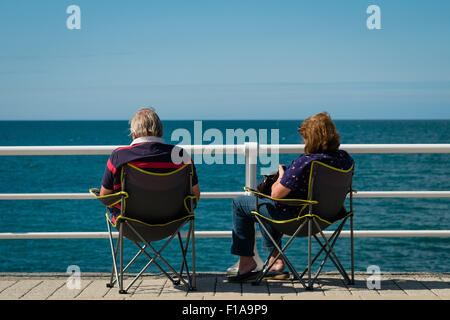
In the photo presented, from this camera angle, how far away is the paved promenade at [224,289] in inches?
156

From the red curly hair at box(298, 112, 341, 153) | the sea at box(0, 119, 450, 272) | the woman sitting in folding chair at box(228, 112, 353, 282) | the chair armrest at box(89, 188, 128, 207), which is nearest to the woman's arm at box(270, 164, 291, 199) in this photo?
the woman sitting in folding chair at box(228, 112, 353, 282)

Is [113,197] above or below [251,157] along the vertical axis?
below

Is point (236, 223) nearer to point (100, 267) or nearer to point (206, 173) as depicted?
point (100, 267)

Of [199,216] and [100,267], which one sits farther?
[199,216]

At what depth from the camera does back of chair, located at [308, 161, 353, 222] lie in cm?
388

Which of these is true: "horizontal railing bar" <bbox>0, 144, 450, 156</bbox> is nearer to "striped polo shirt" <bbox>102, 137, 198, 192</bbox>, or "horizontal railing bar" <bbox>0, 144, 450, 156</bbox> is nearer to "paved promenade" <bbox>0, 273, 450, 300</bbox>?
"striped polo shirt" <bbox>102, 137, 198, 192</bbox>

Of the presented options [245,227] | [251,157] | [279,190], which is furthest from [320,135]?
[245,227]

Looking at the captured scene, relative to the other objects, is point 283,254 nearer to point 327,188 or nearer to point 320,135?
point 327,188

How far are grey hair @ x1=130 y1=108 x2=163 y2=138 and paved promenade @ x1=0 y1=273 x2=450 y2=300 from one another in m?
1.13

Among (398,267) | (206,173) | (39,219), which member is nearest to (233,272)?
(398,267)

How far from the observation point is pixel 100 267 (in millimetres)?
20609

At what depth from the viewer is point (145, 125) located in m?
3.89

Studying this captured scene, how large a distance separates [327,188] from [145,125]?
4.36 feet

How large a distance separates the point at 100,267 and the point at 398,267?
34.7 ft
